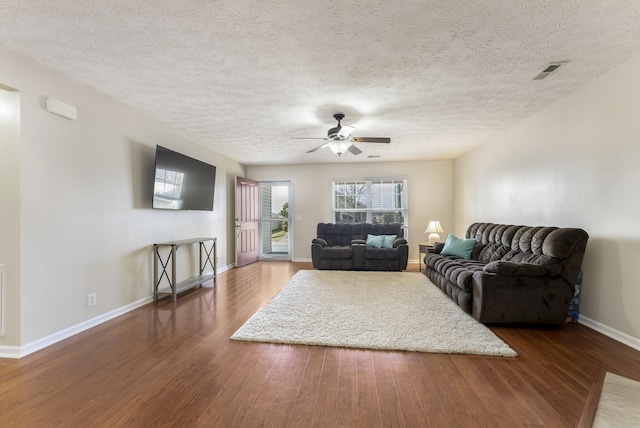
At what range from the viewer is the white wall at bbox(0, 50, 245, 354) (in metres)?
2.37

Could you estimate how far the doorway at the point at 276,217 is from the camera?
7.36 metres

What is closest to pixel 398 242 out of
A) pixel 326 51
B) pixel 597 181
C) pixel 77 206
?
pixel 597 181

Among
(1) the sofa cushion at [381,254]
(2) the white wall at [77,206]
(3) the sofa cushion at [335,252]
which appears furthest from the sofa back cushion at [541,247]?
(2) the white wall at [77,206]

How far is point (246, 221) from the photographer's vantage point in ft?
21.8

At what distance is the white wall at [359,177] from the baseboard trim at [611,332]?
3.81 metres

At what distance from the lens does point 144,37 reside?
2.06 metres

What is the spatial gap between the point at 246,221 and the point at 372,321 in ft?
14.6

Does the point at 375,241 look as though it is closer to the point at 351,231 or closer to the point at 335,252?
the point at 351,231

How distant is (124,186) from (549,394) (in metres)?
4.42

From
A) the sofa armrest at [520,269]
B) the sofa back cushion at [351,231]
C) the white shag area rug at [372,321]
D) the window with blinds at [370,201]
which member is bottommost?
the white shag area rug at [372,321]

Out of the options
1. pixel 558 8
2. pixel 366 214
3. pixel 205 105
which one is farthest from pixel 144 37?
pixel 366 214

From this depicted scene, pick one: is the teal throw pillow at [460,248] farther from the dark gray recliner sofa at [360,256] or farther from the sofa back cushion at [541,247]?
the dark gray recliner sofa at [360,256]

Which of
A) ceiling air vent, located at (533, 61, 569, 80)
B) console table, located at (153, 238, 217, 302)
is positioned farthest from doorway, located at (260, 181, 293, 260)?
ceiling air vent, located at (533, 61, 569, 80)

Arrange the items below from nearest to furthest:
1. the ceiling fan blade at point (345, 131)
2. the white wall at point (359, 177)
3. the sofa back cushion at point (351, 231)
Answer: the ceiling fan blade at point (345, 131) < the sofa back cushion at point (351, 231) < the white wall at point (359, 177)
